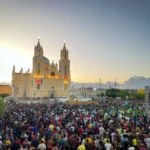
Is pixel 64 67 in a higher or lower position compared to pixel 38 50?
lower

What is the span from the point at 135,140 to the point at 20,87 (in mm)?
72409

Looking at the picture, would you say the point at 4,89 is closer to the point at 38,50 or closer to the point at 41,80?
the point at 38,50

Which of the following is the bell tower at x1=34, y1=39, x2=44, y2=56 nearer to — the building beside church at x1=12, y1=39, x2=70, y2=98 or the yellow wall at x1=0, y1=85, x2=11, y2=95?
the building beside church at x1=12, y1=39, x2=70, y2=98

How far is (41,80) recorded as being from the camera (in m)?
78.9

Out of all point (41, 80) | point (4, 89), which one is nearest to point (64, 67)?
point (41, 80)

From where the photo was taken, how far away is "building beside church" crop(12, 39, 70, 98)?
78.3 metres

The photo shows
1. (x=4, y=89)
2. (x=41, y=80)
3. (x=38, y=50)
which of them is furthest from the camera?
(x=4, y=89)

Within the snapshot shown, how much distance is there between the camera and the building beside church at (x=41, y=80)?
7831 centimetres

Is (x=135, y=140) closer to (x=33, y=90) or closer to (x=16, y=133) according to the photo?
(x=16, y=133)

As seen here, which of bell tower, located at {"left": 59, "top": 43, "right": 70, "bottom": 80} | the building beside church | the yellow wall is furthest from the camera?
the yellow wall

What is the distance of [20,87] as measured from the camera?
80.5 meters

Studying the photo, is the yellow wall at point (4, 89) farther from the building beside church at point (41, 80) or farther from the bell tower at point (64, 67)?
the bell tower at point (64, 67)

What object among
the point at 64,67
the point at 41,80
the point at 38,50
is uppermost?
the point at 38,50

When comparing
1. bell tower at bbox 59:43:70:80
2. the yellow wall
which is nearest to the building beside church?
bell tower at bbox 59:43:70:80
